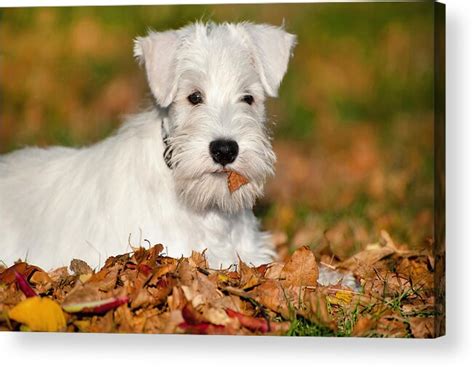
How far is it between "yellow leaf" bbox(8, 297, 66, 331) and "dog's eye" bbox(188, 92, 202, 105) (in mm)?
1289

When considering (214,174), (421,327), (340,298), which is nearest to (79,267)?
(214,174)

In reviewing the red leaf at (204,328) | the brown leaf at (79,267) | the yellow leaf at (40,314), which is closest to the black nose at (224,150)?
the red leaf at (204,328)

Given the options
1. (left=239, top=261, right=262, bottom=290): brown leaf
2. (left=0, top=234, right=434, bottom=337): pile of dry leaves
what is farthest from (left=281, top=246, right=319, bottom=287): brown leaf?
(left=239, top=261, right=262, bottom=290): brown leaf

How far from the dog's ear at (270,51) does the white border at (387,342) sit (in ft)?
3.19

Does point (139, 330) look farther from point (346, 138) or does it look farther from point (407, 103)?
point (346, 138)

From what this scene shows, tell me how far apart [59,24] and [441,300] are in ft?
8.87

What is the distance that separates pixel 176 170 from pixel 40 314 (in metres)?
1.02

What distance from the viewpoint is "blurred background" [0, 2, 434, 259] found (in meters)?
5.85

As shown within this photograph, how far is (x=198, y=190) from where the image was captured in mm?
5531

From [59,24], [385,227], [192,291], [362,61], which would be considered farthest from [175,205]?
[362,61]

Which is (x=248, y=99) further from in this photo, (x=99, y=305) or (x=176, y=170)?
(x=99, y=305)

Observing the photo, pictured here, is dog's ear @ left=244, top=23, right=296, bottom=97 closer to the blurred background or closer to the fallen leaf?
the blurred background

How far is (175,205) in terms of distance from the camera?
5.77m

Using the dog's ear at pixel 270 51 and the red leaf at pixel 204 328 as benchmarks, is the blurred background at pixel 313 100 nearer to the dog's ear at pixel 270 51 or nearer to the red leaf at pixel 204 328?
the dog's ear at pixel 270 51
